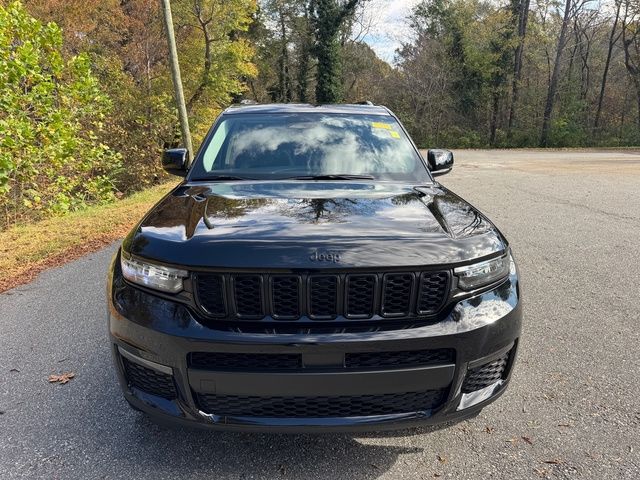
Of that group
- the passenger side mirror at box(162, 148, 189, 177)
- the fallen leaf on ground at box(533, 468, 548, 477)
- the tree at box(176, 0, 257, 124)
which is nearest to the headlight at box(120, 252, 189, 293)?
the passenger side mirror at box(162, 148, 189, 177)

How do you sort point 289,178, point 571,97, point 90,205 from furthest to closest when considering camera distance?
point 571,97 → point 90,205 → point 289,178

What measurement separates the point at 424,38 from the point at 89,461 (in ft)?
133

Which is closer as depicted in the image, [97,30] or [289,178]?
[289,178]

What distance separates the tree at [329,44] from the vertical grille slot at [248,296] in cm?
3599

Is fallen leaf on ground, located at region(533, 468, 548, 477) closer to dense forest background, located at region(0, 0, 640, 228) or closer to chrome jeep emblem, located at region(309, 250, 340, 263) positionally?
chrome jeep emblem, located at region(309, 250, 340, 263)

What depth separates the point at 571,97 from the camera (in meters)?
35.6

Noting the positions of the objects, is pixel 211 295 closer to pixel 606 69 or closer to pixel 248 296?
pixel 248 296

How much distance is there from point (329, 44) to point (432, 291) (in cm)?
3738

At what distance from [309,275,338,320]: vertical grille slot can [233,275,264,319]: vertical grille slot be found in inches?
8.4

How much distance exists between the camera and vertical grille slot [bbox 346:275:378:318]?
1942mm

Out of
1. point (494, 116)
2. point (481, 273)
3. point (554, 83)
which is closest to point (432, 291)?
point (481, 273)

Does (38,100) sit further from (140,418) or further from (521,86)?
(521,86)

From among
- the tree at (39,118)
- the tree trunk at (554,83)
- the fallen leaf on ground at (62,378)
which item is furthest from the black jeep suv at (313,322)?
the tree trunk at (554,83)

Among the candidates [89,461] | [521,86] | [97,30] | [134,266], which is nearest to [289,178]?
[134,266]
